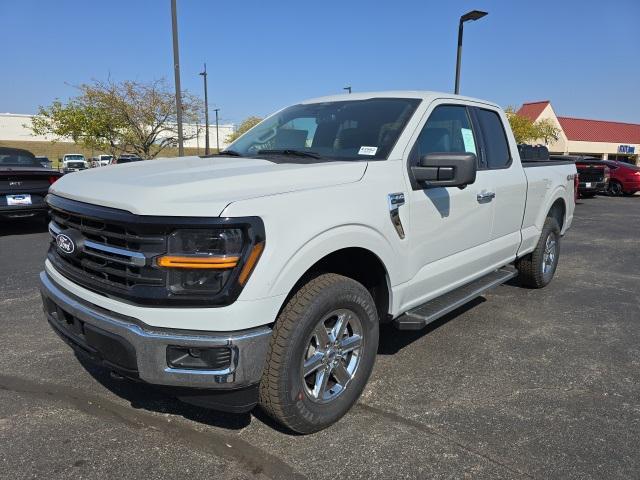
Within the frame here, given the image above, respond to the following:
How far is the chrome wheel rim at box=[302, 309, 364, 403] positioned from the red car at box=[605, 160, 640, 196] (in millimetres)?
21483

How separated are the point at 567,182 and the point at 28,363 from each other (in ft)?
18.7

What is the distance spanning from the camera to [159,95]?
2472 centimetres

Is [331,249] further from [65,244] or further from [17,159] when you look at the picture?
[17,159]

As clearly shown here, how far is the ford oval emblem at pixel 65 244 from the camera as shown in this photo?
2.70 meters

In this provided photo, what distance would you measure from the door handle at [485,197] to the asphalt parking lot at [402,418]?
1.16 metres

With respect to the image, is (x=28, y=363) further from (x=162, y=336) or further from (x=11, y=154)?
(x=11, y=154)

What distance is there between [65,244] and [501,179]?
336 cm

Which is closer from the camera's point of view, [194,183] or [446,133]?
[194,183]

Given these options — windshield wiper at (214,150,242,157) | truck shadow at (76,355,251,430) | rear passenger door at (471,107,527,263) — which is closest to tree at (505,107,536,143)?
rear passenger door at (471,107,527,263)

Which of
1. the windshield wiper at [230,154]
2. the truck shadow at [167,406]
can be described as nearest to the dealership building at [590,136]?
the windshield wiper at [230,154]

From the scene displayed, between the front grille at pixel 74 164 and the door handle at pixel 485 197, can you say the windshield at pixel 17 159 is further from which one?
the front grille at pixel 74 164

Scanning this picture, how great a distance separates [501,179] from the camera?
4.38 metres

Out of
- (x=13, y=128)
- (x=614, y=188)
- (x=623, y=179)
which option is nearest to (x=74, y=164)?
(x=614, y=188)

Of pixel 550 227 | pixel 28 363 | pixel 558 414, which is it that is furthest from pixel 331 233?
pixel 550 227
